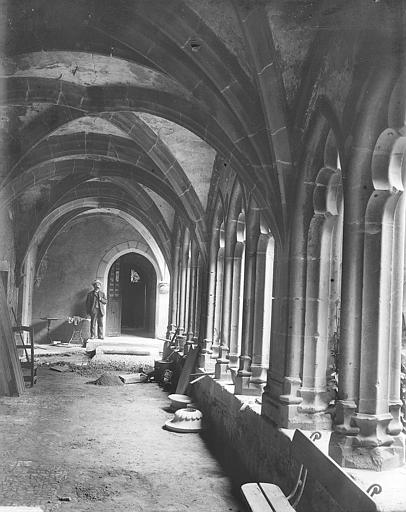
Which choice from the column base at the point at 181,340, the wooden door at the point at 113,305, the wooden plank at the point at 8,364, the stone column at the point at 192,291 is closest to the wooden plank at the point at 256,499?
the wooden plank at the point at 8,364

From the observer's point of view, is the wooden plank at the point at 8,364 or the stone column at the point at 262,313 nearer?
the stone column at the point at 262,313

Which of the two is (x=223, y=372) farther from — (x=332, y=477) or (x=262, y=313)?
(x=332, y=477)

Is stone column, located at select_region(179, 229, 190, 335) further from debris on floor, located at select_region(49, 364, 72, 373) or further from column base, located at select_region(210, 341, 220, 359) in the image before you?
column base, located at select_region(210, 341, 220, 359)

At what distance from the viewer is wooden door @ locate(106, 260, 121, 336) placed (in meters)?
20.0

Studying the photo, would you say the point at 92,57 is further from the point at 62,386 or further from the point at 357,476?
the point at 62,386

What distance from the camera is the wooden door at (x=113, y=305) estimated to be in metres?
20.0

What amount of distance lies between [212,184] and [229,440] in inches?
170

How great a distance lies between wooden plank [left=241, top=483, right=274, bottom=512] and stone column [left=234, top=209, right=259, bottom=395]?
250cm

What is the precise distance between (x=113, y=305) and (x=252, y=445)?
14.9m

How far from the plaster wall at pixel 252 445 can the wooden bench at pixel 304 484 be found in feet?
0.37

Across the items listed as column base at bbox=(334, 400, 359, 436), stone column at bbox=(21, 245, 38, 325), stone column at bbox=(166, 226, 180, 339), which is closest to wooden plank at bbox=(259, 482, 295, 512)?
column base at bbox=(334, 400, 359, 436)

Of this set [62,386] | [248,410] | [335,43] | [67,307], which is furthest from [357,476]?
[67,307]

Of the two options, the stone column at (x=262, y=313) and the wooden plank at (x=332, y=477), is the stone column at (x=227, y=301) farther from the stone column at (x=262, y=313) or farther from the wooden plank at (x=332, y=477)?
the wooden plank at (x=332, y=477)

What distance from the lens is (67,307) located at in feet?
62.6
